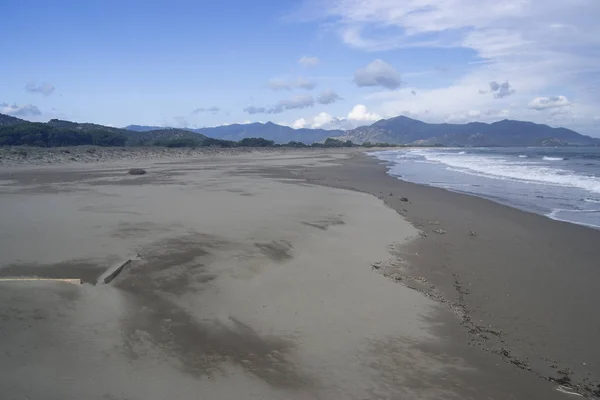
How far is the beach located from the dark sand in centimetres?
4

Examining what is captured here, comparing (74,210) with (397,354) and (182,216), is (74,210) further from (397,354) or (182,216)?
(397,354)

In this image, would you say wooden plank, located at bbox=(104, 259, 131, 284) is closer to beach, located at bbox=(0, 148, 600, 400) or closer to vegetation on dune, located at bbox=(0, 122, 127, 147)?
beach, located at bbox=(0, 148, 600, 400)

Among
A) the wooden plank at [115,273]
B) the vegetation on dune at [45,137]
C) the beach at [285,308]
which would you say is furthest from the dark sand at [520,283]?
the vegetation on dune at [45,137]

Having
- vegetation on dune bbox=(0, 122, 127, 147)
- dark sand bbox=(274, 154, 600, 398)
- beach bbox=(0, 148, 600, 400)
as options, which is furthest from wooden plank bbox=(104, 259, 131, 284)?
vegetation on dune bbox=(0, 122, 127, 147)

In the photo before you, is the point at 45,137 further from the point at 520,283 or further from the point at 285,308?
the point at 520,283

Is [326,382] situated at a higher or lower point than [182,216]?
lower

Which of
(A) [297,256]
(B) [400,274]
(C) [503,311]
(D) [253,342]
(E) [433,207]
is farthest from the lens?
(E) [433,207]

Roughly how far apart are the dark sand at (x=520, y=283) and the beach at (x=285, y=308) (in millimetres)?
37

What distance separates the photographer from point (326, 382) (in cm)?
431

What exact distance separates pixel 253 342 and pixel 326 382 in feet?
3.56

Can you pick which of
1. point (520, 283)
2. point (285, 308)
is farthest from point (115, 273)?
point (520, 283)

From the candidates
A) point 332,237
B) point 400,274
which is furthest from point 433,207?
point 400,274

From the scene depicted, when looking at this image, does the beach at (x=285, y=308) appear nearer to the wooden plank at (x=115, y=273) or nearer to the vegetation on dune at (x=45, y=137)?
the wooden plank at (x=115, y=273)

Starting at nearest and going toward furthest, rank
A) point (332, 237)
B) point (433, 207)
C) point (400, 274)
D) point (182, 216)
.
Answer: point (400, 274), point (332, 237), point (182, 216), point (433, 207)
